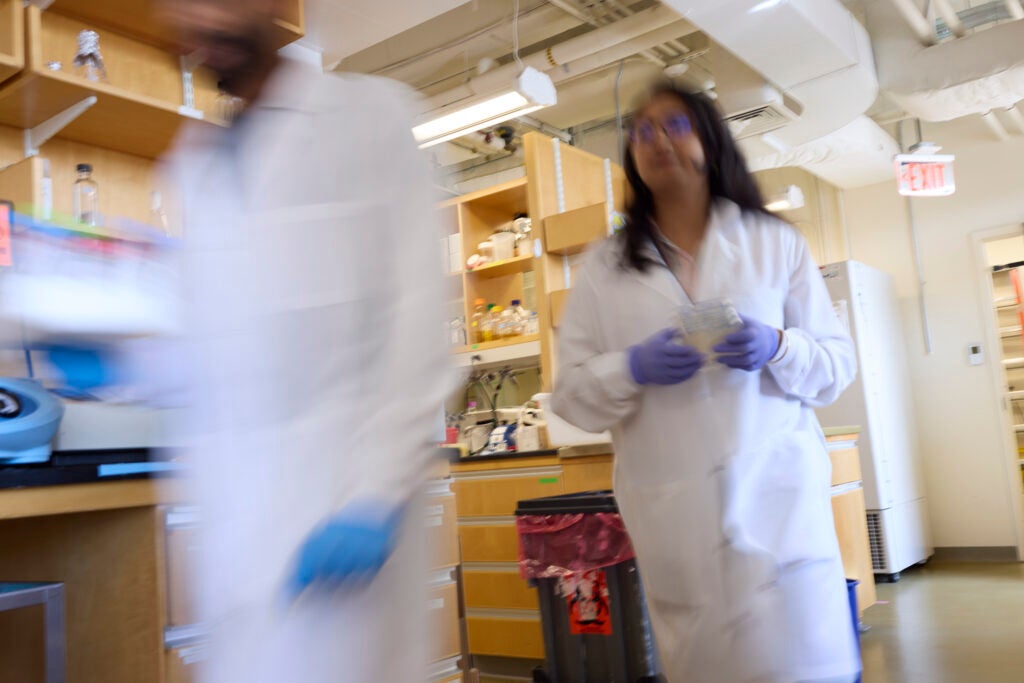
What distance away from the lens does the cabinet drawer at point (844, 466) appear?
13.1 ft

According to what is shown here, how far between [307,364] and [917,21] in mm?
5311

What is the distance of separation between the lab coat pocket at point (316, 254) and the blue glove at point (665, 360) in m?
0.43

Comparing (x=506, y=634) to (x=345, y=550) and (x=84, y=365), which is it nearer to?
(x=84, y=365)

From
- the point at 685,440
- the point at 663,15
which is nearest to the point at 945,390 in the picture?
the point at 663,15

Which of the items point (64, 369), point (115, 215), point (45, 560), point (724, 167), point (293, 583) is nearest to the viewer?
point (293, 583)

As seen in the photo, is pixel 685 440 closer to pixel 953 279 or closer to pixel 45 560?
pixel 45 560

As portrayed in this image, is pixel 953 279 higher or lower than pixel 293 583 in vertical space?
higher

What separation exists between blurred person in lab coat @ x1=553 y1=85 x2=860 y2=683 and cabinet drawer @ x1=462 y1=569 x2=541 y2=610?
8.96ft

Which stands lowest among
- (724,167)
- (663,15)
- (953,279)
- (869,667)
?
(869,667)

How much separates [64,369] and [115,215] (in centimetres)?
259

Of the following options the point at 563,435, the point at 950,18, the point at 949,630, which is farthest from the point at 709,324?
the point at 950,18

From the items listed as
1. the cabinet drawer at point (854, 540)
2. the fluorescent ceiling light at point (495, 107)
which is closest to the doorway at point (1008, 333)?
the cabinet drawer at point (854, 540)

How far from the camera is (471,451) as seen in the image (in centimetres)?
521

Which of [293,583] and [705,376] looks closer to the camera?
[293,583]
